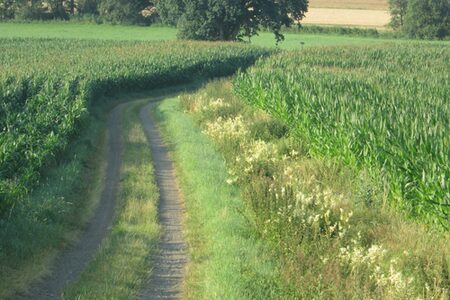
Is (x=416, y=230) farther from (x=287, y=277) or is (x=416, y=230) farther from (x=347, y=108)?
(x=347, y=108)

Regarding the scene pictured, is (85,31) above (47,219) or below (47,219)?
above

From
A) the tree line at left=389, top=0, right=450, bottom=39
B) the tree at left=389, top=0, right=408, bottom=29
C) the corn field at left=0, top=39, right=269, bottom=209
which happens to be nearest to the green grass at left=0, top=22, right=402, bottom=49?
the tree line at left=389, top=0, right=450, bottom=39

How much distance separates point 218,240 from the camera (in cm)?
1272

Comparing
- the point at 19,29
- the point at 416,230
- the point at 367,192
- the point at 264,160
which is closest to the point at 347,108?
the point at 264,160

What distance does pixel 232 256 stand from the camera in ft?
38.0

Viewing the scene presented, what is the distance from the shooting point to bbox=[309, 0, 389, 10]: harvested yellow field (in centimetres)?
13188

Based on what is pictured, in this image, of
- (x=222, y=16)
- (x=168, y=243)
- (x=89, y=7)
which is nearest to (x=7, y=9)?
(x=89, y=7)

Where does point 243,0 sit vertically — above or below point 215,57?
above

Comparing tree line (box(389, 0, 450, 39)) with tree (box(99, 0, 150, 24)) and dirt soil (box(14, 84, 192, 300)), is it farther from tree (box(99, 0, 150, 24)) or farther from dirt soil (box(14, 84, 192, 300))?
dirt soil (box(14, 84, 192, 300))

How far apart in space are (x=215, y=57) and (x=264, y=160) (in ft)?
105

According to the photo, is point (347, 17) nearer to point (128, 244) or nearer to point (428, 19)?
point (428, 19)

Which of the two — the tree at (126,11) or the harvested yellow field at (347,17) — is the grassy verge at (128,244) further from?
the harvested yellow field at (347,17)

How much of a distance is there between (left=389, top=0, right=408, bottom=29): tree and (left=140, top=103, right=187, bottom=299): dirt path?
90833 mm

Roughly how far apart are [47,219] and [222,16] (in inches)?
2099
